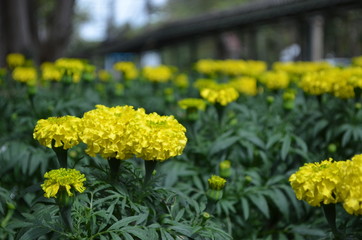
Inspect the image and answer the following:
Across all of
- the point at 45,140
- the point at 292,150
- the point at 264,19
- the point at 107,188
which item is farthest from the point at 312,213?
the point at 264,19

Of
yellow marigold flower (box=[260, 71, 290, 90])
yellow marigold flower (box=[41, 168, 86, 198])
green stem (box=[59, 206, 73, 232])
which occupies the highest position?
yellow marigold flower (box=[260, 71, 290, 90])

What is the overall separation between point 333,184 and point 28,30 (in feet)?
25.8

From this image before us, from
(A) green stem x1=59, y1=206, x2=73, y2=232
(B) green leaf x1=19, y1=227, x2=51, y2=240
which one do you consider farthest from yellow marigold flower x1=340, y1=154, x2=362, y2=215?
(B) green leaf x1=19, y1=227, x2=51, y2=240

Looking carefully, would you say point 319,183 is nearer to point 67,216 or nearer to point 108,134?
point 108,134

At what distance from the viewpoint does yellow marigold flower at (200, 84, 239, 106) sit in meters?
3.11

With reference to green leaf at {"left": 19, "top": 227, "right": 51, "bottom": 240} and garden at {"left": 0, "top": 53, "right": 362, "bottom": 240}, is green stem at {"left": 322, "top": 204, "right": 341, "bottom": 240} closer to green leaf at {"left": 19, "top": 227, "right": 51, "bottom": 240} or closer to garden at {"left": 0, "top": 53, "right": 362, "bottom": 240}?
garden at {"left": 0, "top": 53, "right": 362, "bottom": 240}

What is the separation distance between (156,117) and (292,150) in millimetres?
1441

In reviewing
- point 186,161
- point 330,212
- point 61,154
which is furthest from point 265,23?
point 61,154

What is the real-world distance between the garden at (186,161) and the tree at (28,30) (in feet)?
10.9

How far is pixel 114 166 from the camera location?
196 centimetres

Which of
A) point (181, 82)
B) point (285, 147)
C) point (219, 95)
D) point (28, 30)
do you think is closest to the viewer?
point (285, 147)

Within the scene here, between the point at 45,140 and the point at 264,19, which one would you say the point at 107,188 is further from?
the point at 264,19

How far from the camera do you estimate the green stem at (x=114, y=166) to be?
194 centimetres

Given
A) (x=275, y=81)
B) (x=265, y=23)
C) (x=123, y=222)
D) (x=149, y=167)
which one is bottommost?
(x=123, y=222)
